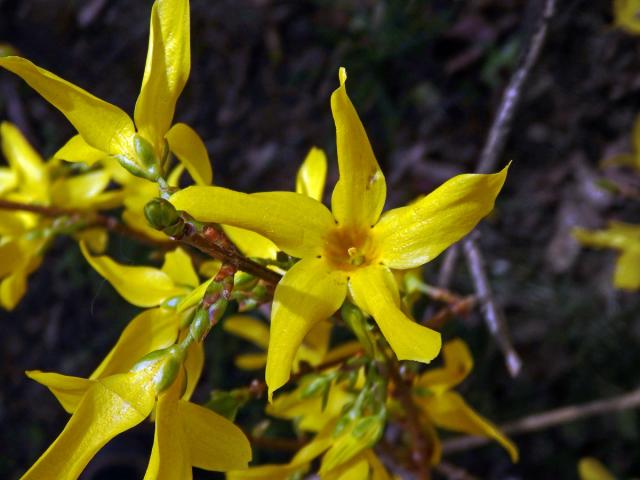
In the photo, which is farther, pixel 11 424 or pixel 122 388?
pixel 11 424

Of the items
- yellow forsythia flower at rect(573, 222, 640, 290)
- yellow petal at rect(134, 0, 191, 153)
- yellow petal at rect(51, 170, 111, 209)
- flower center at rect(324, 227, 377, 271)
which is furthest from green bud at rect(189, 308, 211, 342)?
yellow forsythia flower at rect(573, 222, 640, 290)

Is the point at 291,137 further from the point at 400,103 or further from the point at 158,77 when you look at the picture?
the point at 158,77

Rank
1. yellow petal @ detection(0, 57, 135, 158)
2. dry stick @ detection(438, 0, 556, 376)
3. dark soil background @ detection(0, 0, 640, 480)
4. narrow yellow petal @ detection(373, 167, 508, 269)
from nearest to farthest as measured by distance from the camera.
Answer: narrow yellow petal @ detection(373, 167, 508, 269)
yellow petal @ detection(0, 57, 135, 158)
dry stick @ detection(438, 0, 556, 376)
dark soil background @ detection(0, 0, 640, 480)

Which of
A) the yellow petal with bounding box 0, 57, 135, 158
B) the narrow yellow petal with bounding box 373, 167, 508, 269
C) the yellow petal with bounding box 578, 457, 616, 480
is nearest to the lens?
the narrow yellow petal with bounding box 373, 167, 508, 269

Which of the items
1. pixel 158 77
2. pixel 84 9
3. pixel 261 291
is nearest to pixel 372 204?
pixel 261 291

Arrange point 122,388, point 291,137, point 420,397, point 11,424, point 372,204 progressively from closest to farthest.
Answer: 1. point 122,388
2. point 372,204
3. point 420,397
4. point 11,424
5. point 291,137

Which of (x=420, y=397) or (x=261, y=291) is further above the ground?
(x=261, y=291)

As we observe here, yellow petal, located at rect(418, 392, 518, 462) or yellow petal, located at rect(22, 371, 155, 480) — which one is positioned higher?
yellow petal, located at rect(22, 371, 155, 480)

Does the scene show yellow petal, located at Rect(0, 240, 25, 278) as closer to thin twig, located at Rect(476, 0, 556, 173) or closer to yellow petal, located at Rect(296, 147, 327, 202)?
yellow petal, located at Rect(296, 147, 327, 202)
